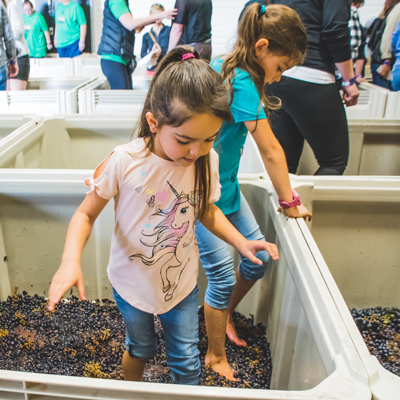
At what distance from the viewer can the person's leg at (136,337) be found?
77 centimetres

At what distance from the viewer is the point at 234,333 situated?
3.76 ft

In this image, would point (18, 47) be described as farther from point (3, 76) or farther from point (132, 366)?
point (132, 366)

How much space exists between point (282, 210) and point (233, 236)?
0.63ft

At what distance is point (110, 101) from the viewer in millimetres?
2070

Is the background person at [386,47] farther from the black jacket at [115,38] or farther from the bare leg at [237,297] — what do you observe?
the bare leg at [237,297]

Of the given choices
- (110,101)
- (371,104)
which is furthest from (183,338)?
(371,104)

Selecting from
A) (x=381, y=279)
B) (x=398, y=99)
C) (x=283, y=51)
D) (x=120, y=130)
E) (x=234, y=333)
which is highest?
(x=283, y=51)

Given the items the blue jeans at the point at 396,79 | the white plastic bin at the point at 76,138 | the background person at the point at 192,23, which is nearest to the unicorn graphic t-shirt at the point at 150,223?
the white plastic bin at the point at 76,138

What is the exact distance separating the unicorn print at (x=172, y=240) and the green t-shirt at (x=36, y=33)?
439 centimetres

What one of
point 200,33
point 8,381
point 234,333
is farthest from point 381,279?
point 200,33

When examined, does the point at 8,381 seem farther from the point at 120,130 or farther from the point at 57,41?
the point at 57,41

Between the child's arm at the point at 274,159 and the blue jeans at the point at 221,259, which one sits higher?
the child's arm at the point at 274,159

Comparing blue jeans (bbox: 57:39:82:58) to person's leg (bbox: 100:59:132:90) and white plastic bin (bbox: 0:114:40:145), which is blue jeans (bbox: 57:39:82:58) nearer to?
person's leg (bbox: 100:59:132:90)

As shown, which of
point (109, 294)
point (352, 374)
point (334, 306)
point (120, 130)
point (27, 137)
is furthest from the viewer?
point (120, 130)
